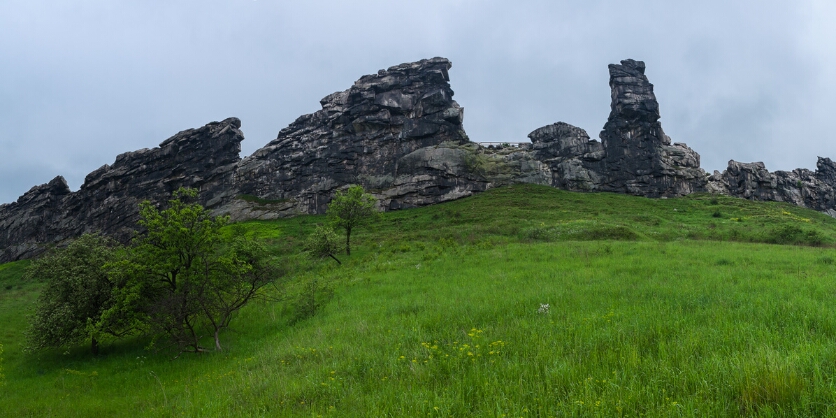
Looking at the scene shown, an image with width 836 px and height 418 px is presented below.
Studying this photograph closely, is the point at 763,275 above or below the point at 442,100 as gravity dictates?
below

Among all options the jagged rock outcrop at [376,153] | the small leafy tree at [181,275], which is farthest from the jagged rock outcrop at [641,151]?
the small leafy tree at [181,275]

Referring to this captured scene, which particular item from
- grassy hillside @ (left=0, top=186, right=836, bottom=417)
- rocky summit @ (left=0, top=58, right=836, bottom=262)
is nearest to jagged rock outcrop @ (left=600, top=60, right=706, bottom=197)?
rocky summit @ (left=0, top=58, right=836, bottom=262)

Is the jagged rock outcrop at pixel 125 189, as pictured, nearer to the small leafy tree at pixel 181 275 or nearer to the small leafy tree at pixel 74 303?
the small leafy tree at pixel 74 303

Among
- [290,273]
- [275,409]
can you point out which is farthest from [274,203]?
[275,409]

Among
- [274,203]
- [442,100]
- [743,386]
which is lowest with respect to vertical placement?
[743,386]

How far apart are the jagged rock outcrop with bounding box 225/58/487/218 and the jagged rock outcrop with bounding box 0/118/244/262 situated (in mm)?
7779

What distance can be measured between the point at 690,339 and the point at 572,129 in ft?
314

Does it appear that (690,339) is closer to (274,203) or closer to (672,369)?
(672,369)

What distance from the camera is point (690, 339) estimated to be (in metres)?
6.02

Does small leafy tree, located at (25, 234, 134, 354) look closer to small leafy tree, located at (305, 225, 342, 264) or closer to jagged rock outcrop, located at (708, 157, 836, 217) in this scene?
small leafy tree, located at (305, 225, 342, 264)

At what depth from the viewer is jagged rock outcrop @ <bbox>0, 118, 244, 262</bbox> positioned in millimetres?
97250

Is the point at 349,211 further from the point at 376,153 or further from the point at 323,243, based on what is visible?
the point at 376,153

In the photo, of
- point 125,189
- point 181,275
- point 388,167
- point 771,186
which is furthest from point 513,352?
point 125,189

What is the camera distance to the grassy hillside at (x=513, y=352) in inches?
182
